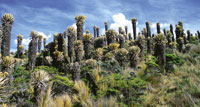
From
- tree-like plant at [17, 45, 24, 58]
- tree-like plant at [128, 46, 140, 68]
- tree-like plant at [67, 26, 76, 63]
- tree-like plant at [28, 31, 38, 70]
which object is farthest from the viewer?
tree-like plant at [17, 45, 24, 58]

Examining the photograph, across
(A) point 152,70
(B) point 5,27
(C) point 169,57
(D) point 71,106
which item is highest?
(B) point 5,27

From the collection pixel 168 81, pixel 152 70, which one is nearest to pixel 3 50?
pixel 152 70

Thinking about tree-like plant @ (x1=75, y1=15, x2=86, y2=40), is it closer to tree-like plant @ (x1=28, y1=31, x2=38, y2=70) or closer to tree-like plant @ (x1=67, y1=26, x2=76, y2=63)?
tree-like plant @ (x1=67, y1=26, x2=76, y2=63)

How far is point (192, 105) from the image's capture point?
3.60 meters

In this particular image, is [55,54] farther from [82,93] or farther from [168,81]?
[168,81]

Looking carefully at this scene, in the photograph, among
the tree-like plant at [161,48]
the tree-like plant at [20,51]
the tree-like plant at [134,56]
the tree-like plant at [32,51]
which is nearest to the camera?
the tree-like plant at [161,48]

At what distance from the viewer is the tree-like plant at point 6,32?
906cm

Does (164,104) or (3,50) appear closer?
(164,104)

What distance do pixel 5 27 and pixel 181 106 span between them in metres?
10.7

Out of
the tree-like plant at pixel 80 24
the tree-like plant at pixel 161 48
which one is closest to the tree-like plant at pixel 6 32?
the tree-like plant at pixel 80 24

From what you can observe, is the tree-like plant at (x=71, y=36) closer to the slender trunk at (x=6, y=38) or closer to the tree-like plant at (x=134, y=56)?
the slender trunk at (x=6, y=38)

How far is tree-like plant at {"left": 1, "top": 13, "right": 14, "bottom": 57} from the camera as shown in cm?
906

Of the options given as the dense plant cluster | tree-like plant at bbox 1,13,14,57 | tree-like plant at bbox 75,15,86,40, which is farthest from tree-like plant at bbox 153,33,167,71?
tree-like plant at bbox 1,13,14,57

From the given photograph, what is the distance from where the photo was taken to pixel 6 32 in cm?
922
